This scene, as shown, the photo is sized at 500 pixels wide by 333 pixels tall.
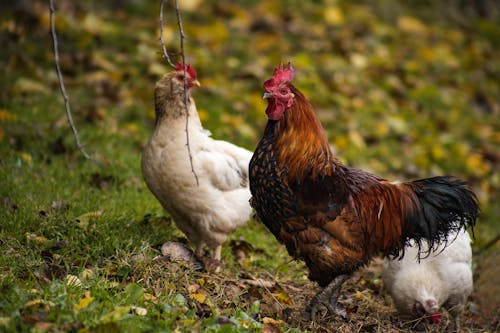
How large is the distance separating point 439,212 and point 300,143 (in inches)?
48.5

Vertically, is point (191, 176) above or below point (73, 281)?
above

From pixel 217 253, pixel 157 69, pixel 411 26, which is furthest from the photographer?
pixel 411 26

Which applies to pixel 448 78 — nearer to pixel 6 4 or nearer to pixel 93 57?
pixel 93 57

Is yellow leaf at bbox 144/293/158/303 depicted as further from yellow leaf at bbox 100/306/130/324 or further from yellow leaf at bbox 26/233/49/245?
yellow leaf at bbox 26/233/49/245

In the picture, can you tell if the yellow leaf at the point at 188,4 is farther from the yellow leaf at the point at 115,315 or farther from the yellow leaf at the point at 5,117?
the yellow leaf at the point at 115,315

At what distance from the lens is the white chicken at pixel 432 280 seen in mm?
5000

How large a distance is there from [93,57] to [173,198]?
4.45 meters

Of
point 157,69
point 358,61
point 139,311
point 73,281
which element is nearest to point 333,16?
point 358,61

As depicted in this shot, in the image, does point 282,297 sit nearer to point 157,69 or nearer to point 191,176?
point 191,176

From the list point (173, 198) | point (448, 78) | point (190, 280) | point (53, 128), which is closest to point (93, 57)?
point (53, 128)

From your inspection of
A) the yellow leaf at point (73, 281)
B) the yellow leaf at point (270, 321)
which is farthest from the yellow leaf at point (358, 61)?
the yellow leaf at point (73, 281)

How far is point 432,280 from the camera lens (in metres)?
5.11

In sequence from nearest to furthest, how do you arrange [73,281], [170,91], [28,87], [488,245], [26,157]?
[73,281]
[170,91]
[26,157]
[488,245]
[28,87]

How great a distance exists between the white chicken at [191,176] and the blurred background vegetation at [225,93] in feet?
1.22
